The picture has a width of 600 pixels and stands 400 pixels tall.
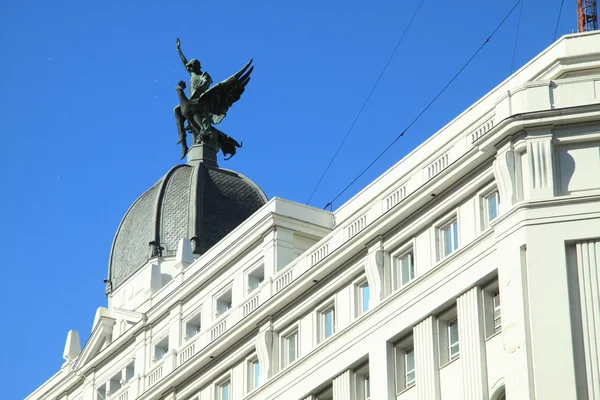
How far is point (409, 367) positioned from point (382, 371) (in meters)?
1.02

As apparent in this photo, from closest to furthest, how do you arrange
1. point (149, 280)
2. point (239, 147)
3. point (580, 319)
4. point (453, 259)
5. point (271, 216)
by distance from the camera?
point (580, 319)
point (453, 259)
point (271, 216)
point (149, 280)
point (239, 147)

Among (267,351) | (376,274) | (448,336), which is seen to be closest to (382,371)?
(448,336)

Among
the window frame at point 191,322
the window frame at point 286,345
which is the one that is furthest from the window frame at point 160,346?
the window frame at point 286,345

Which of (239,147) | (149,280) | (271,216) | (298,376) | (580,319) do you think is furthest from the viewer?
(239,147)

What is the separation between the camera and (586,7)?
90.1 m

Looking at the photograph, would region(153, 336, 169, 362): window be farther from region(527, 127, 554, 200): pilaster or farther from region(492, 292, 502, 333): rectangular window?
region(527, 127, 554, 200): pilaster

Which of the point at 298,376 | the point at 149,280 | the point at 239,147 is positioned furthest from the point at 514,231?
the point at 239,147

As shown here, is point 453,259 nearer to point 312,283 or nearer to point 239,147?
point 312,283

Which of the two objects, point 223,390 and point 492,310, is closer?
point 492,310

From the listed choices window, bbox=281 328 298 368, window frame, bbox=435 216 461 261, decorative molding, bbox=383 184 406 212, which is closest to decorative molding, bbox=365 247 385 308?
decorative molding, bbox=383 184 406 212

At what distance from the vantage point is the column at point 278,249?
75.8m

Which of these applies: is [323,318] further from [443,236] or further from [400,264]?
[443,236]

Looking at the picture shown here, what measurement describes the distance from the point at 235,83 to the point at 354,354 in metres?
35.6

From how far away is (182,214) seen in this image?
303ft
